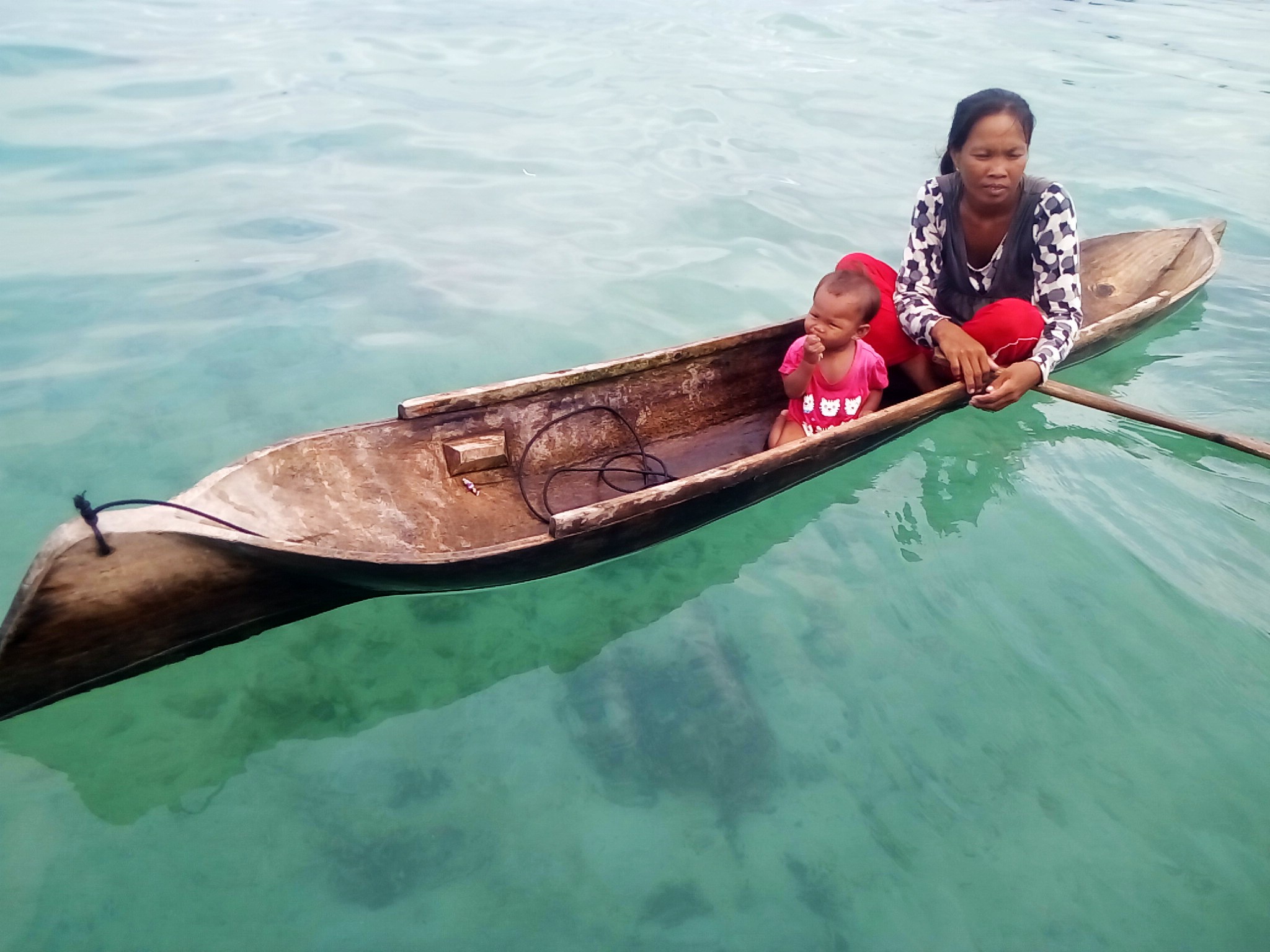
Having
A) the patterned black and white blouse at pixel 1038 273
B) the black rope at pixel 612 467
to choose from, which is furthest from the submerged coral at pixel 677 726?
the patterned black and white blouse at pixel 1038 273

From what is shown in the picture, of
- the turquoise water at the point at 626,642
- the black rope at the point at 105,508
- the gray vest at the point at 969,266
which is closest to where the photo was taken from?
the black rope at the point at 105,508

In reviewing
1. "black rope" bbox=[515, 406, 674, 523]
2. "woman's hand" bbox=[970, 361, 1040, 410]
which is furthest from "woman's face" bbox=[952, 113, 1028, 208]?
"black rope" bbox=[515, 406, 674, 523]

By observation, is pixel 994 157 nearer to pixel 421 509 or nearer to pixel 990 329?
pixel 990 329

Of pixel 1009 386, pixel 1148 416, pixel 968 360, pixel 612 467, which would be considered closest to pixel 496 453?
pixel 612 467

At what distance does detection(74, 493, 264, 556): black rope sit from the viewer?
2346mm

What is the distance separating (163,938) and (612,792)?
1.29m

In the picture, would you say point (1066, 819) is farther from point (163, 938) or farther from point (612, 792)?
point (163, 938)

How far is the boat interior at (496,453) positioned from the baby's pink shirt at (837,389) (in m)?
0.41

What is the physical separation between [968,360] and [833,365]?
566 millimetres

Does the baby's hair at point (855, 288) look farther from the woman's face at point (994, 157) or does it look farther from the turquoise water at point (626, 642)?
the turquoise water at point (626, 642)

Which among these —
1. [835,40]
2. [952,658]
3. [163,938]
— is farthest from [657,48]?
[163,938]

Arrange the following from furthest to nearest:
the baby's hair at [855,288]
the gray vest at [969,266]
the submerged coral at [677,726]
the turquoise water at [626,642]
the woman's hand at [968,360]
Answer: the gray vest at [969,266] → the woman's hand at [968,360] → the baby's hair at [855,288] → the submerged coral at [677,726] → the turquoise water at [626,642]

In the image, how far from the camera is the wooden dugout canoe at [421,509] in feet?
8.31

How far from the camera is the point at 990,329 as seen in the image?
3.84 m
